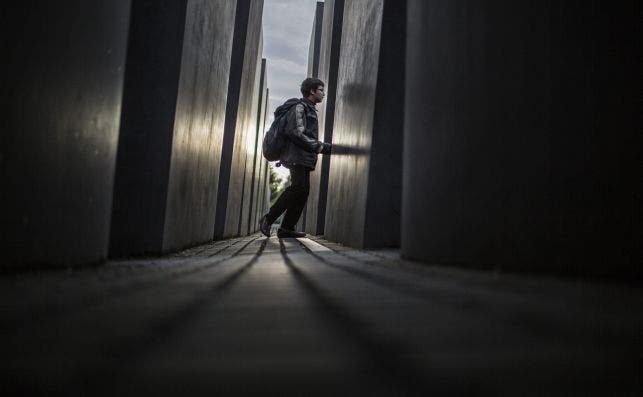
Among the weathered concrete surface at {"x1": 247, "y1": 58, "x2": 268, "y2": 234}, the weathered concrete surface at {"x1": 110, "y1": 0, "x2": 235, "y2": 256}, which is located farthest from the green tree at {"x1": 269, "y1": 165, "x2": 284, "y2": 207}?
the weathered concrete surface at {"x1": 110, "y1": 0, "x2": 235, "y2": 256}

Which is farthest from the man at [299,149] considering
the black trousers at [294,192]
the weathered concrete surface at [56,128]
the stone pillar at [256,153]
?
the stone pillar at [256,153]

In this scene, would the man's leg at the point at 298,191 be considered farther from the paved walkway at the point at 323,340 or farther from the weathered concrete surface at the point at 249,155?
the paved walkway at the point at 323,340

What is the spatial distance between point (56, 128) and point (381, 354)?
1641 mm

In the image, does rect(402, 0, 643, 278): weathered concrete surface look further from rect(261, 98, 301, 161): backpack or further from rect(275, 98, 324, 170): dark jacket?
rect(261, 98, 301, 161): backpack

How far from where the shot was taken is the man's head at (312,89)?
586 cm

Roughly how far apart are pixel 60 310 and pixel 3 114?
2.91ft

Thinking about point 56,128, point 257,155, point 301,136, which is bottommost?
point 56,128

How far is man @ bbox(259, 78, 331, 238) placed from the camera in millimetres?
5637

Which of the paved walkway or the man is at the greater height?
the man

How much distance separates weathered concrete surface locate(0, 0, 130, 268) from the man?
11.5 feet

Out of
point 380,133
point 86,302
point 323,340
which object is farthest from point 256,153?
point 323,340

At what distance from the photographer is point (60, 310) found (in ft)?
3.24

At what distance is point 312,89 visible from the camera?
5.88 metres

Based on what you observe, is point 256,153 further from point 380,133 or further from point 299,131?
point 380,133
